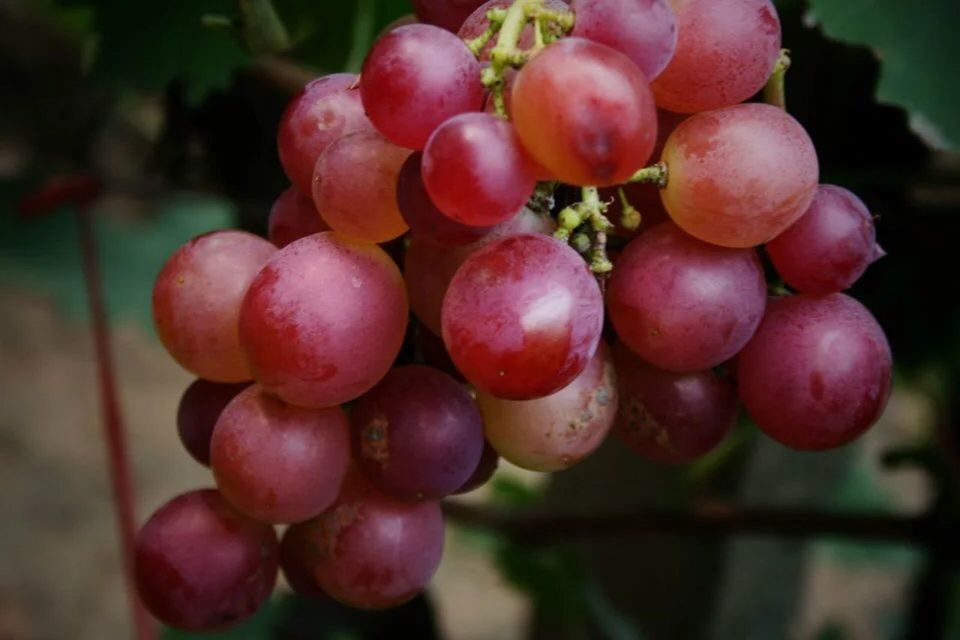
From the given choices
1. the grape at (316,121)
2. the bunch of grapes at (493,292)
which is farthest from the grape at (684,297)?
the grape at (316,121)

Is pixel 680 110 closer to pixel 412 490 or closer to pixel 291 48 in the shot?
pixel 412 490

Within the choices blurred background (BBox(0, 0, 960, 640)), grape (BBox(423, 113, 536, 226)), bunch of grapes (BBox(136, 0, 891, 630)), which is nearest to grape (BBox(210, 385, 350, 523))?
bunch of grapes (BBox(136, 0, 891, 630))

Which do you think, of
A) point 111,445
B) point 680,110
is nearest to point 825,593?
point 111,445

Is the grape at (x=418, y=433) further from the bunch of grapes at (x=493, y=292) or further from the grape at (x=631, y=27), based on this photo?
the grape at (x=631, y=27)

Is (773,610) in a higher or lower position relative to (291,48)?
lower

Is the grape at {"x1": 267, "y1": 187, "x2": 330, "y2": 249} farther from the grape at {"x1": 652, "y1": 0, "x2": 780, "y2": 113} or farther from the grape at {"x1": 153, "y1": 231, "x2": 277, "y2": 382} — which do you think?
the grape at {"x1": 652, "y1": 0, "x2": 780, "y2": 113}

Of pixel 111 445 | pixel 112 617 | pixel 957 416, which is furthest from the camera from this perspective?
pixel 112 617

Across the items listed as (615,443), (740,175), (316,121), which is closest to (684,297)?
(740,175)
